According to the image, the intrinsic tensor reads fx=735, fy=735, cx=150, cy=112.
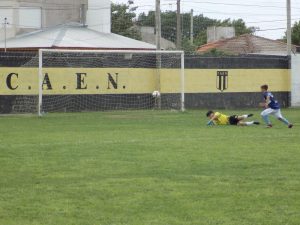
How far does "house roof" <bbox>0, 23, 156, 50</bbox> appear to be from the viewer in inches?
1704

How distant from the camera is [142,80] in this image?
37812mm

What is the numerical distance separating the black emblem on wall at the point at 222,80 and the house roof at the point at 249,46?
64.0 ft

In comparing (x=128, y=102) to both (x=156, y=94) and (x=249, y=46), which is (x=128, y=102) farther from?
(x=249, y=46)

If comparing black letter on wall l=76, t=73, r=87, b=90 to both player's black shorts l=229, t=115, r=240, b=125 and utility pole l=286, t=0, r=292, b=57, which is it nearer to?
player's black shorts l=229, t=115, r=240, b=125

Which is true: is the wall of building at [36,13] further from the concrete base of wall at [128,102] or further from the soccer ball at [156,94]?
A: the soccer ball at [156,94]

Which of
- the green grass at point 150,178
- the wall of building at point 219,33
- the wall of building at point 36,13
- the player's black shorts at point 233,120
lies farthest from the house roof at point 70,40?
the wall of building at point 219,33

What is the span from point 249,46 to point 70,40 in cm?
2181

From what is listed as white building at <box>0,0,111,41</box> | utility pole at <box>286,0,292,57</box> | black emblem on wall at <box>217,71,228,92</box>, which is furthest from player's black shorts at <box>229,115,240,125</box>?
white building at <box>0,0,111,41</box>

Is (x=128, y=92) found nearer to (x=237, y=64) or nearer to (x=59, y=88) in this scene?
(x=59, y=88)

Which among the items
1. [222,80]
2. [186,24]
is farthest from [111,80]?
[186,24]

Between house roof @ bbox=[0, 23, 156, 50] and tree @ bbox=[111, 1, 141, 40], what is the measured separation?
A: 27336 mm

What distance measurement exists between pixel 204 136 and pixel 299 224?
38.4ft

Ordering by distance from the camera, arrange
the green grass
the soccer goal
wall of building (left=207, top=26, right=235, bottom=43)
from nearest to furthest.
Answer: the green grass → the soccer goal → wall of building (left=207, top=26, right=235, bottom=43)

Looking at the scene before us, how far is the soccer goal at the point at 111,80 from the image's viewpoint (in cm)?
3516
